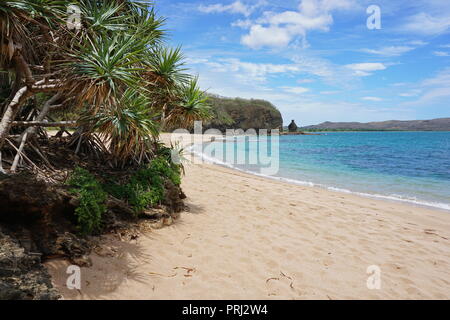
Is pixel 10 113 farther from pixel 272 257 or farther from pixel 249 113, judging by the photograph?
pixel 249 113

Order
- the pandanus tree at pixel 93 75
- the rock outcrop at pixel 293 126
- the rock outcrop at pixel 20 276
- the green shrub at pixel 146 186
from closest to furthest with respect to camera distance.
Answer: the rock outcrop at pixel 20 276
the pandanus tree at pixel 93 75
the green shrub at pixel 146 186
the rock outcrop at pixel 293 126

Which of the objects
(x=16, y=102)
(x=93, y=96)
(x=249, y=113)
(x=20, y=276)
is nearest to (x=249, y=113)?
(x=249, y=113)

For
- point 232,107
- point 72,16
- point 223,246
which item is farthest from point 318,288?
point 232,107

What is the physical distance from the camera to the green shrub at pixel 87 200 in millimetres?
3887

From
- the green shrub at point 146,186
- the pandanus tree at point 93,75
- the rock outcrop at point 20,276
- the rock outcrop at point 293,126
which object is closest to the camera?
the rock outcrop at point 20,276

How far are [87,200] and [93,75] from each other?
1.66 m

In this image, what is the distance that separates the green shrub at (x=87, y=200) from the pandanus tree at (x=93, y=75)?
844 mm

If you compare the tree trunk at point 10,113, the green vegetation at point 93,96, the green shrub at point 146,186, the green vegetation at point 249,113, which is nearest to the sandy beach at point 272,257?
the green shrub at point 146,186

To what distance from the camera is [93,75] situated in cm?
370

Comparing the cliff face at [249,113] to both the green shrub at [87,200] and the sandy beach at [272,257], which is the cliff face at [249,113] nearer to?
the sandy beach at [272,257]

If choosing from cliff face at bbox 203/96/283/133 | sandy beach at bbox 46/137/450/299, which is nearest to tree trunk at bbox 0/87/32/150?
sandy beach at bbox 46/137/450/299

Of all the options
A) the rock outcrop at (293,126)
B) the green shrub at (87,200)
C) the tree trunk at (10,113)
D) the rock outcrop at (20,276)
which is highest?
the rock outcrop at (293,126)

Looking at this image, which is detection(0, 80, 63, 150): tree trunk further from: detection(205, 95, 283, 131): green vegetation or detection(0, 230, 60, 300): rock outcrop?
detection(205, 95, 283, 131): green vegetation
